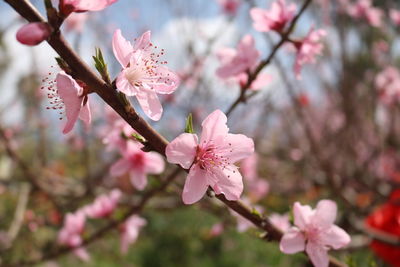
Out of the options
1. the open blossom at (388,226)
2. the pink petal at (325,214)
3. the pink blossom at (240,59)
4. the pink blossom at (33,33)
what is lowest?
the open blossom at (388,226)

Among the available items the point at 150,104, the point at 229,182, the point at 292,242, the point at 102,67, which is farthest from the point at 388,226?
the point at 102,67

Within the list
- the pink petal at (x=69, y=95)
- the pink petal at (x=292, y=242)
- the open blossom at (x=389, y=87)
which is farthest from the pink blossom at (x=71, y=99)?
the open blossom at (x=389, y=87)

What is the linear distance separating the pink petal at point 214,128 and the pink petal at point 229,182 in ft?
0.19

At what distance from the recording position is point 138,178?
1.12m

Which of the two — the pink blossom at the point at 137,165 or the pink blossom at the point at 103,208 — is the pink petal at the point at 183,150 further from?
the pink blossom at the point at 103,208

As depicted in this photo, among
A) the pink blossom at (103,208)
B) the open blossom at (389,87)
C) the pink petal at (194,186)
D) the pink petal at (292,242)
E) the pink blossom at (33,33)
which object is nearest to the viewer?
the pink blossom at (33,33)

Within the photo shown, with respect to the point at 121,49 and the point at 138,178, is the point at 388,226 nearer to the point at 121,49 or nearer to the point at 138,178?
the point at 138,178

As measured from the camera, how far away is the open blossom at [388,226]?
179 centimetres

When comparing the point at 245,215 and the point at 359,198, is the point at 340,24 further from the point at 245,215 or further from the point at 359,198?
the point at 245,215

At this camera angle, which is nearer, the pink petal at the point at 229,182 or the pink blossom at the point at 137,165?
the pink petal at the point at 229,182

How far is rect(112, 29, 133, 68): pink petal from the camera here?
634 mm

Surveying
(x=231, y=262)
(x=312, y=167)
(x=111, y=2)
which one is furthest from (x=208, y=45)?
(x=111, y=2)

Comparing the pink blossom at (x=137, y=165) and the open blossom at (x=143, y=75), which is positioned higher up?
the open blossom at (x=143, y=75)

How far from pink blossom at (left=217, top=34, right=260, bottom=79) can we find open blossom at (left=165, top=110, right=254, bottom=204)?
1.46 ft
